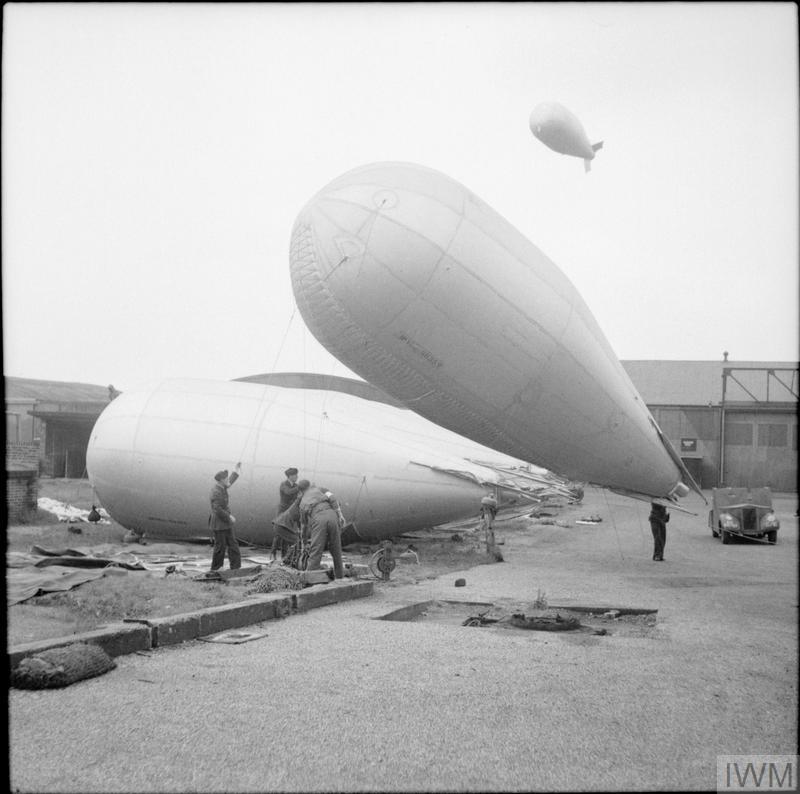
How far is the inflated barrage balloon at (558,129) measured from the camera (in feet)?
51.7

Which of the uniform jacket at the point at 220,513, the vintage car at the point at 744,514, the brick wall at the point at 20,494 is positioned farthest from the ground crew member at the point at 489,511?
the brick wall at the point at 20,494

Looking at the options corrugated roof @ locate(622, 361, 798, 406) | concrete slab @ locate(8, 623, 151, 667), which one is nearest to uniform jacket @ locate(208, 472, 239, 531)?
concrete slab @ locate(8, 623, 151, 667)

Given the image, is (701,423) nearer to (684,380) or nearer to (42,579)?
(684,380)

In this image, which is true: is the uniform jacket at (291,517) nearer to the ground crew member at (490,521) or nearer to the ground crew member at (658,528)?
the ground crew member at (490,521)

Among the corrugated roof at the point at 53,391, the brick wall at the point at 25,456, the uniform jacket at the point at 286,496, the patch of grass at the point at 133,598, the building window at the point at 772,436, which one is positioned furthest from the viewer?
the corrugated roof at the point at 53,391

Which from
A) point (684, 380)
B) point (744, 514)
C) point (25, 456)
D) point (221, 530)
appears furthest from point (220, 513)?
point (684, 380)

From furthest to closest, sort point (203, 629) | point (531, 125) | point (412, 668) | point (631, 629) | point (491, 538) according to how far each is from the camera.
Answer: point (531, 125)
point (491, 538)
point (631, 629)
point (203, 629)
point (412, 668)

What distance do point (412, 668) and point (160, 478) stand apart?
1066 cm

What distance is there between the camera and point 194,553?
1520 cm

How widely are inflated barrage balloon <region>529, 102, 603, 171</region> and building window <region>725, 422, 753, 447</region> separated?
84.2 feet

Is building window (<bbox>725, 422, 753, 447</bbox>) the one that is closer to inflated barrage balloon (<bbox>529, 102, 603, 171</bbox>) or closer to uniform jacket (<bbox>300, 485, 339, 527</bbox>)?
inflated barrage balloon (<bbox>529, 102, 603, 171</bbox>)

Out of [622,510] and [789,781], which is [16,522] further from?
[622,510]

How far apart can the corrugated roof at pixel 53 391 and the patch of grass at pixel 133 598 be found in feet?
102

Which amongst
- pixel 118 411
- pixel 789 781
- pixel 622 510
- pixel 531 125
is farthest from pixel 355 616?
pixel 622 510
